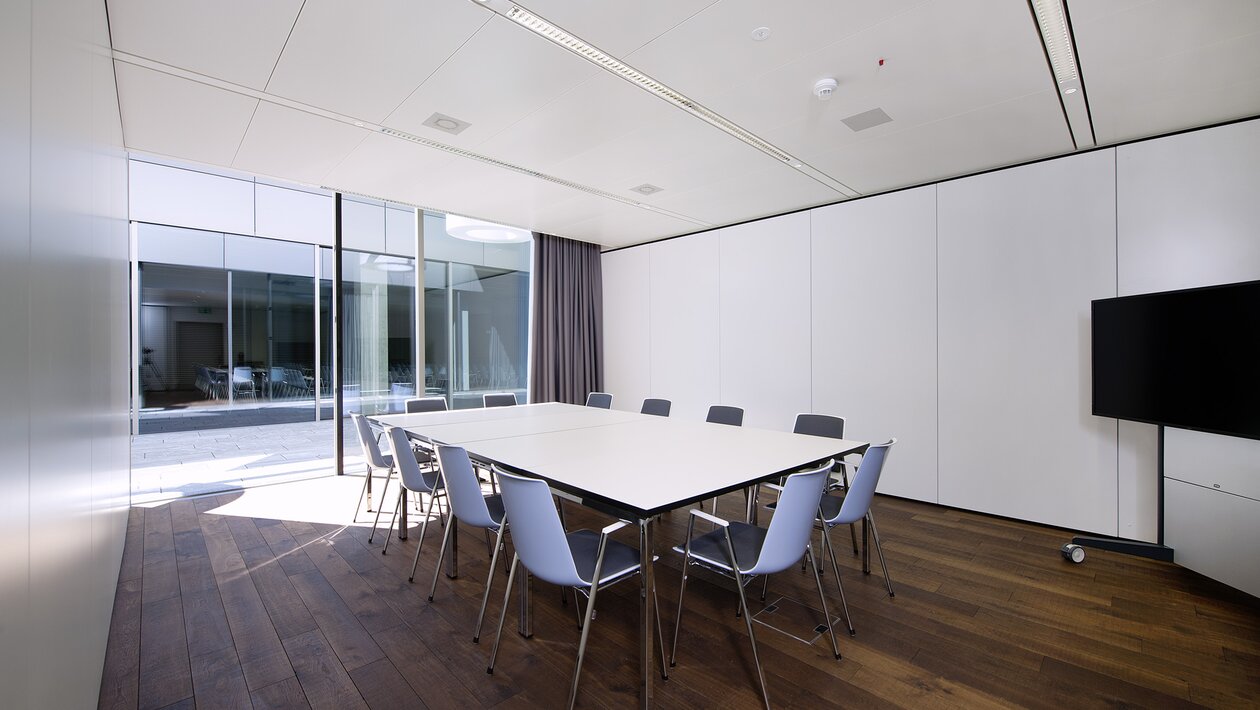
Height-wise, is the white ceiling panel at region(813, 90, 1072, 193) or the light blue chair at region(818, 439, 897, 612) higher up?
the white ceiling panel at region(813, 90, 1072, 193)

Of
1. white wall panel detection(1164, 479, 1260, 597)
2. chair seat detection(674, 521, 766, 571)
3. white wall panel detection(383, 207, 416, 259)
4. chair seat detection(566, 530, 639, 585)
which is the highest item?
white wall panel detection(383, 207, 416, 259)

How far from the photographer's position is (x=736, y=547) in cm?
233

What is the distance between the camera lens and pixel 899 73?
8.77 ft

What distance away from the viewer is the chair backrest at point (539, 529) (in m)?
1.84

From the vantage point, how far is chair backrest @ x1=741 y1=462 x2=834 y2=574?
6.41 ft

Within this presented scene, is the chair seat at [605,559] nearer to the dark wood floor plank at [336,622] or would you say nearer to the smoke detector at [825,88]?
the dark wood floor plank at [336,622]

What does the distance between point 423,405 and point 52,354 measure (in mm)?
3678

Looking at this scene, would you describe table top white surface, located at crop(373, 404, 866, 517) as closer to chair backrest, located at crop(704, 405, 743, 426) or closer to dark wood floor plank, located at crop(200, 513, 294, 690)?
chair backrest, located at crop(704, 405, 743, 426)

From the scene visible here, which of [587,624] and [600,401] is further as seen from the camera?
[600,401]

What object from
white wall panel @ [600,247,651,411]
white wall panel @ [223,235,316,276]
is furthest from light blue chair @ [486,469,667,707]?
white wall panel @ [223,235,316,276]

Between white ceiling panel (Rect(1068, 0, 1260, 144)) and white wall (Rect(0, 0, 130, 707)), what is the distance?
11.5 feet

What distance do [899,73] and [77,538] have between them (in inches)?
155

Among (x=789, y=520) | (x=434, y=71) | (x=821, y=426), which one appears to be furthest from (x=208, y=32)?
(x=821, y=426)

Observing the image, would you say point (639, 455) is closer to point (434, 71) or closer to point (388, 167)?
point (434, 71)
